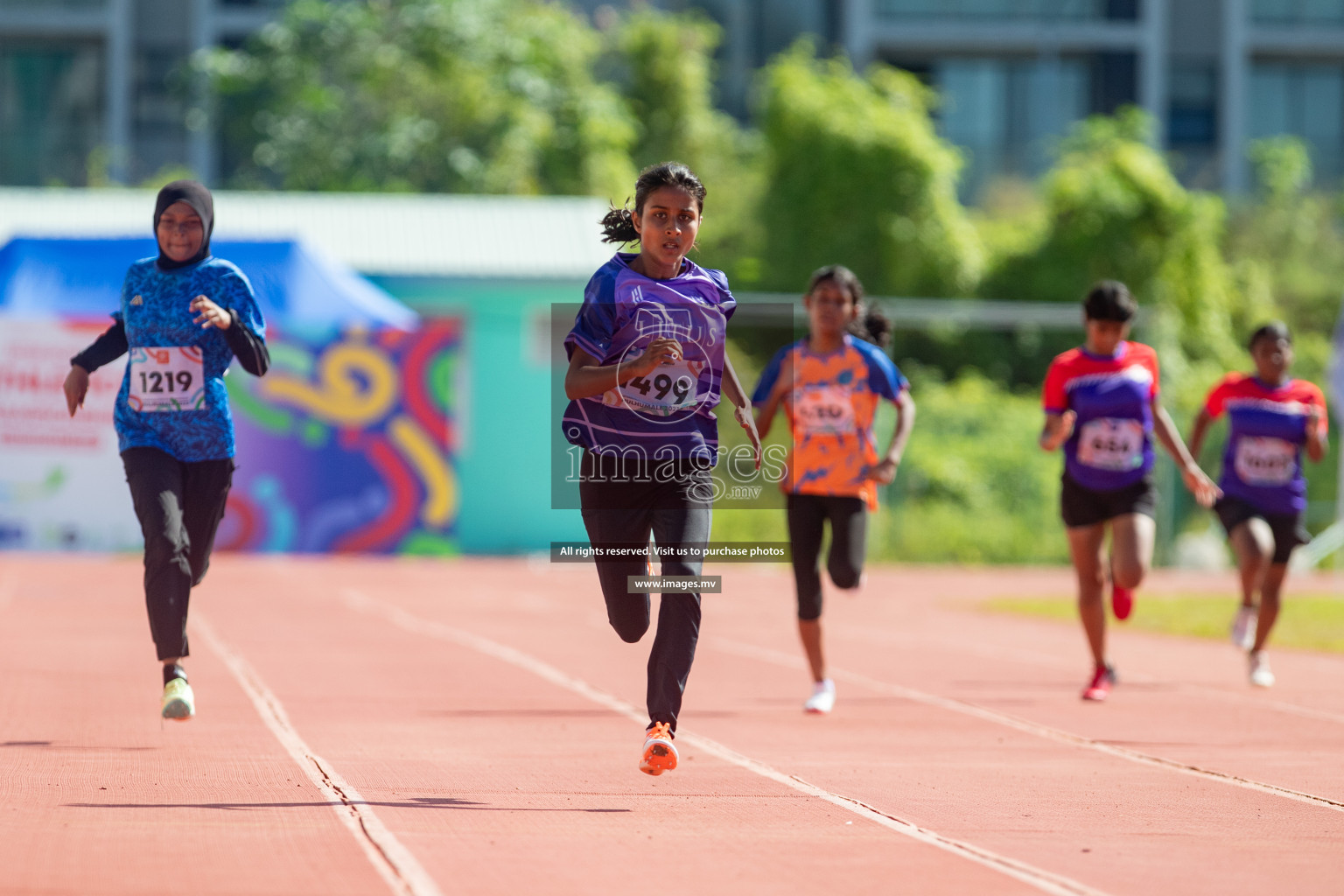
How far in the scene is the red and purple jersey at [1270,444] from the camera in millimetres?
11578

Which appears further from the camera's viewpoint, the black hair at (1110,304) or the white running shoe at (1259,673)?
the white running shoe at (1259,673)

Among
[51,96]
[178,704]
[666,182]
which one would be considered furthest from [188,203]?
[51,96]

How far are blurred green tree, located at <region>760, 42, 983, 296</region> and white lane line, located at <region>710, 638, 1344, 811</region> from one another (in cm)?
2192

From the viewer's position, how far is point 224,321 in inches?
296

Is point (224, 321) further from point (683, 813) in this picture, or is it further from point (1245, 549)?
point (1245, 549)

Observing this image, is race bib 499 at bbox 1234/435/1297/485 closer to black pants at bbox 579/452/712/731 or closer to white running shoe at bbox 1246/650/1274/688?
white running shoe at bbox 1246/650/1274/688

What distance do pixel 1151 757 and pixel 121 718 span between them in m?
4.48

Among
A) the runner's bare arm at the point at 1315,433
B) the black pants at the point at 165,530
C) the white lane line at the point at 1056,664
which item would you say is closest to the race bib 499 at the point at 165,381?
the black pants at the point at 165,530

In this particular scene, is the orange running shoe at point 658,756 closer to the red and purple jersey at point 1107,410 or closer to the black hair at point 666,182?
the black hair at point 666,182

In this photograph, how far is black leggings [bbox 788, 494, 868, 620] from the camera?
30.8 ft

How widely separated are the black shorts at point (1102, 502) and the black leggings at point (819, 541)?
54.4 inches

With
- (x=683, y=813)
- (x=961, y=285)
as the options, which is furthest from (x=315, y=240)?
(x=683, y=813)

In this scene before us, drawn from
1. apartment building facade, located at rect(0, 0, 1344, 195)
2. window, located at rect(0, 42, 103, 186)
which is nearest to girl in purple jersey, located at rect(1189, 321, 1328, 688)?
apartment building facade, located at rect(0, 0, 1344, 195)

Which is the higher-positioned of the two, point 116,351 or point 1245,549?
point 116,351
